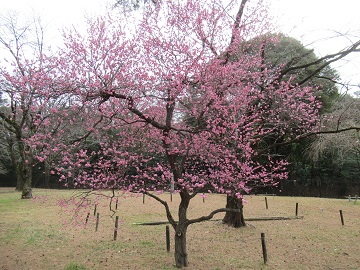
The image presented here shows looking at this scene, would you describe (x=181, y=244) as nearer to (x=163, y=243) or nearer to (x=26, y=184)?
(x=163, y=243)

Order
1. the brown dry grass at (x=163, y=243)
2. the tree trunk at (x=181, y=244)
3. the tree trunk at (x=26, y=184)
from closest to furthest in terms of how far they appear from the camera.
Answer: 1. the tree trunk at (x=181, y=244)
2. the brown dry grass at (x=163, y=243)
3. the tree trunk at (x=26, y=184)

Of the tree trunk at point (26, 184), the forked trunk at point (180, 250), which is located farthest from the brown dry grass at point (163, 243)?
the tree trunk at point (26, 184)

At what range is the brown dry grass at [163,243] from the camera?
6777mm

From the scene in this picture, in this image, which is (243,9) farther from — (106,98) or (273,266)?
(273,266)

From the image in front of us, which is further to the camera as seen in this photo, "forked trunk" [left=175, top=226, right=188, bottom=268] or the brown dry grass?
the brown dry grass

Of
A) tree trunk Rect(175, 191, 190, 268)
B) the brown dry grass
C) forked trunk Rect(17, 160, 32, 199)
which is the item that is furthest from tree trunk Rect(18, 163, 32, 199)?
tree trunk Rect(175, 191, 190, 268)

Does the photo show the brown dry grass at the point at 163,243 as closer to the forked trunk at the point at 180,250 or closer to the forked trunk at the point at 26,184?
the forked trunk at the point at 180,250

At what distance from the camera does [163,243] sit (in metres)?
8.44

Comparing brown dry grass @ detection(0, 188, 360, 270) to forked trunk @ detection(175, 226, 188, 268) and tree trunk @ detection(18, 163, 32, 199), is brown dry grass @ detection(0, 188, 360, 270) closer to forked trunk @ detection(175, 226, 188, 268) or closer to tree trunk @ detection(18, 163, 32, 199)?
forked trunk @ detection(175, 226, 188, 268)

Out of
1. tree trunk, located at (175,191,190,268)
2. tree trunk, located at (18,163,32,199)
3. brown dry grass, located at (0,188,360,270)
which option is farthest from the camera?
tree trunk, located at (18,163,32,199)

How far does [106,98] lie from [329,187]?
2057 centimetres

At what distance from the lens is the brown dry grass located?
6.78 meters

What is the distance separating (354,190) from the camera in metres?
21.3

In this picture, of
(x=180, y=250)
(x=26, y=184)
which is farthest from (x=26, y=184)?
(x=180, y=250)
